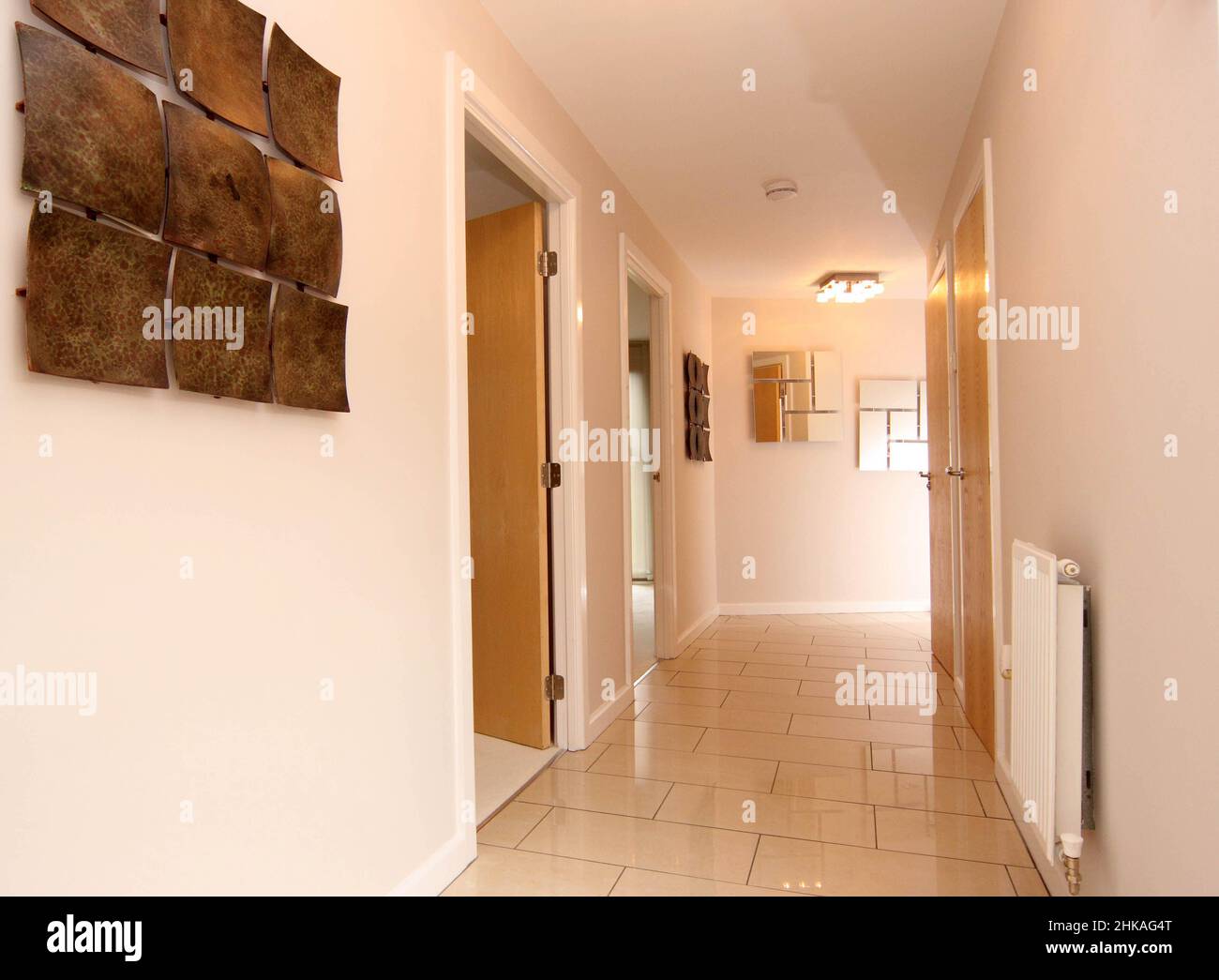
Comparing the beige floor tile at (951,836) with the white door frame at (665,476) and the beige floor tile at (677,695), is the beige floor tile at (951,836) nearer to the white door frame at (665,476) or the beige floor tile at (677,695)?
the beige floor tile at (677,695)

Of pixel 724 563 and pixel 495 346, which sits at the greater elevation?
pixel 495 346

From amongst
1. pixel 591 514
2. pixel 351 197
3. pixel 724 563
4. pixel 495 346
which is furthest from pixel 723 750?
pixel 724 563

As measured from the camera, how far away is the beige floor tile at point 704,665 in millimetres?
4371

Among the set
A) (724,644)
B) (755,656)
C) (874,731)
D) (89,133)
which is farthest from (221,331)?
(724,644)

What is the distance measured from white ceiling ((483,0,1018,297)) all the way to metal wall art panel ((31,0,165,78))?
57.9 inches

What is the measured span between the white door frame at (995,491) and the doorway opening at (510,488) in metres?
1.60

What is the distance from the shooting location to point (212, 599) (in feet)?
4.32

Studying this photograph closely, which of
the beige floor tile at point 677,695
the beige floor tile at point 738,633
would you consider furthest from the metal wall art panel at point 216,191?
the beige floor tile at point 738,633

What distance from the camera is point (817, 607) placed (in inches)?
247

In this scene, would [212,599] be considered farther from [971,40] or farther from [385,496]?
[971,40]

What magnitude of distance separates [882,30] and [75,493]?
2676 millimetres

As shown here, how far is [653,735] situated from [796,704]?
2.60 feet

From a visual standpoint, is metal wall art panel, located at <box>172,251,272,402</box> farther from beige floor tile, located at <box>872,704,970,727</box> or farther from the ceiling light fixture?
the ceiling light fixture

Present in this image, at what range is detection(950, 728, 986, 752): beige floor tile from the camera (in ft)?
9.84
